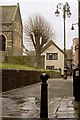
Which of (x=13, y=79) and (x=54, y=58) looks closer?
(x=13, y=79)

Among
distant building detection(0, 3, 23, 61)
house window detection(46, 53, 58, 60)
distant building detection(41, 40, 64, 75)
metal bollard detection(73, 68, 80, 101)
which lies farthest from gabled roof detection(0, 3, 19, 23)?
metal bollard detection(73, 68, 80, 101)

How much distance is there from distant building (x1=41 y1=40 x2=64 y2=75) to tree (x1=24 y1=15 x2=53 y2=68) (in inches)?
843

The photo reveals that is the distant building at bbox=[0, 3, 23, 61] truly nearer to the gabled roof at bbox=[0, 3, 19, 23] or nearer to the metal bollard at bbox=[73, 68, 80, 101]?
the gabled roof at bbox=[0, 3, 19, 23]

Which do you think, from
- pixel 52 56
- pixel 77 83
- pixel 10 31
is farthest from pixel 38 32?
pixel 77 83

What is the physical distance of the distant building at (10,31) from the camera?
2559 inches

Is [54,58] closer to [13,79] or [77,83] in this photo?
[13,79]

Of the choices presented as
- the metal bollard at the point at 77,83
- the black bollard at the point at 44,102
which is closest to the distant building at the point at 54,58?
the metal bollard at the point at 77,83

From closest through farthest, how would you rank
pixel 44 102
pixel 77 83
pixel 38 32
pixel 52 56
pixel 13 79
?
pixel 44 102 → pixel 77 83 → pixel 13 79 → pixel 38 32 → pixel 52 56

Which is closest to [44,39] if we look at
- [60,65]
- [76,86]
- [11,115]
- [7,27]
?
[7,27]

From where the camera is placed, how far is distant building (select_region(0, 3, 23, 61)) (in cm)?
6500

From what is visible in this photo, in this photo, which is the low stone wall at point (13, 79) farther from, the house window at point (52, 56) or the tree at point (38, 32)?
the house window at point (52, 56)

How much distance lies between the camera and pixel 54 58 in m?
88.0

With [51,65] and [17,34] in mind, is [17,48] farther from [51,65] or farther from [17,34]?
[51,65]

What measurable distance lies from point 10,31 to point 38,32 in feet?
24.9
